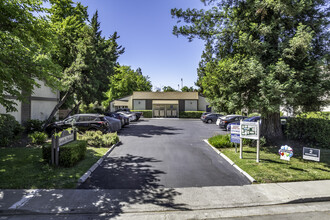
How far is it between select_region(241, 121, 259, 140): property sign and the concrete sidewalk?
8.97ft

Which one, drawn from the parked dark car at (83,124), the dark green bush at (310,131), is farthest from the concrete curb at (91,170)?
the dark green bush at (310,131)

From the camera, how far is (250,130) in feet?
27.3

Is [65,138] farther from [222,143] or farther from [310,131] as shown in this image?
[310,131]

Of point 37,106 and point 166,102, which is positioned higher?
point 166,102

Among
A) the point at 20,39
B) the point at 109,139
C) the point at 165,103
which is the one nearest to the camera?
the point at 20,39

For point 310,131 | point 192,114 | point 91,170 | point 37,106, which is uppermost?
point 37,106

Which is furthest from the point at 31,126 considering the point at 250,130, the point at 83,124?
the point at 250,130

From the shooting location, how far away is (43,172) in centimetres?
648

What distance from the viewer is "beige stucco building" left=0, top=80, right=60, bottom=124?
14.7 m

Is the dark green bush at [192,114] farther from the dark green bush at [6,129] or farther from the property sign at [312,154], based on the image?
the property sign at [312,154]

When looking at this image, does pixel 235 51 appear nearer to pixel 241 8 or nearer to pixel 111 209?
pixel 241 8

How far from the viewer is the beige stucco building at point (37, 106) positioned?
1469 cm

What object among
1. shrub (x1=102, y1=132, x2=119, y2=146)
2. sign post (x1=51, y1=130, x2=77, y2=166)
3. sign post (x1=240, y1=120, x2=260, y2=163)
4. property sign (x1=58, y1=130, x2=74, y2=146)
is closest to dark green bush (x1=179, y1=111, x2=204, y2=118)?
shrub (x1=102, y1=132, x2=119, y2=146)

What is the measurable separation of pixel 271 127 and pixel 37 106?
18.8m
